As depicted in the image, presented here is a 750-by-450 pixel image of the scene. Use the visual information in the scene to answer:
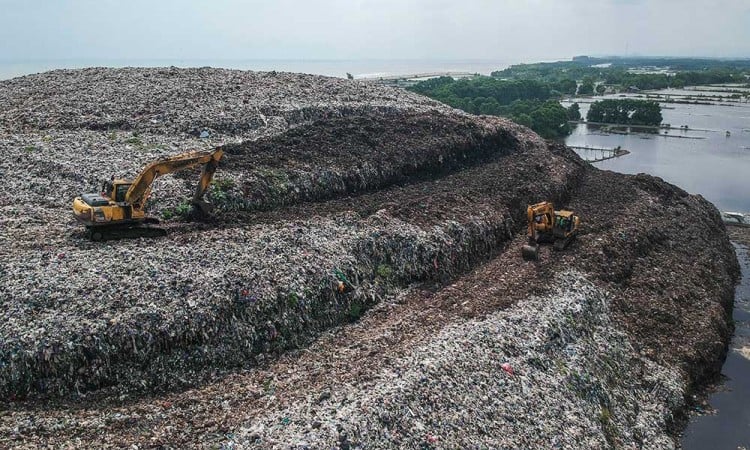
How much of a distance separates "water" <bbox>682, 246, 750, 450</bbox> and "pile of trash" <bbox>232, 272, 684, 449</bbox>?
2.51 ft

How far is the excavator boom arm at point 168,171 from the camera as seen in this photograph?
13.3 meters

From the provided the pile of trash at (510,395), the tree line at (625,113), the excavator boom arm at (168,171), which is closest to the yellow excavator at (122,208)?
the excavator boom arm at (168,171)

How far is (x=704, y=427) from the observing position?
13.2 meters

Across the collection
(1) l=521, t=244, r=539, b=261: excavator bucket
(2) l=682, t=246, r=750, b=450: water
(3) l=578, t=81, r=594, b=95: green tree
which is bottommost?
(2) l=682, t=246, r=750, b=450: water

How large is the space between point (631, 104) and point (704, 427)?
65966mm

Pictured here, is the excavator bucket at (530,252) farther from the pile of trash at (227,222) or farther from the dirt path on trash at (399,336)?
the pile of trash at (227,222)

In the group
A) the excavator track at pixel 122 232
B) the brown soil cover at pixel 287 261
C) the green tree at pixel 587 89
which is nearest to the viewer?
the brown soil cover at pixel 287 261

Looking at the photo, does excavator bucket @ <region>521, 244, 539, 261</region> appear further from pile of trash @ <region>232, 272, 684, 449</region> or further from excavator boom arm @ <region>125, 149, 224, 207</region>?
excavator boom arm @ <region>125, 149, 224, 207</region>

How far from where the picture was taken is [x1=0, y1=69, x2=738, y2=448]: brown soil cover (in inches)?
391

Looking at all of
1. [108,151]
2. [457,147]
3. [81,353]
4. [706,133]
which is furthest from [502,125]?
[706,133]

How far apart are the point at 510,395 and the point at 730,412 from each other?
22.6ft

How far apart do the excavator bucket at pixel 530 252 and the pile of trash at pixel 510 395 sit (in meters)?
1.63

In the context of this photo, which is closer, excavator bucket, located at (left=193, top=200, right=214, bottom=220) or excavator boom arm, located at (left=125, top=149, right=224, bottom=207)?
excavator boom arm, located at (left=125, top=149, right=224, bottom=207)

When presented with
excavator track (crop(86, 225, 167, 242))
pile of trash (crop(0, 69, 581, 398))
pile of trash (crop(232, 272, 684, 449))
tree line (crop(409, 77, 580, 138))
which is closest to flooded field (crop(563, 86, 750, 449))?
pile of trash (crop(232, 272, 684, 449))
